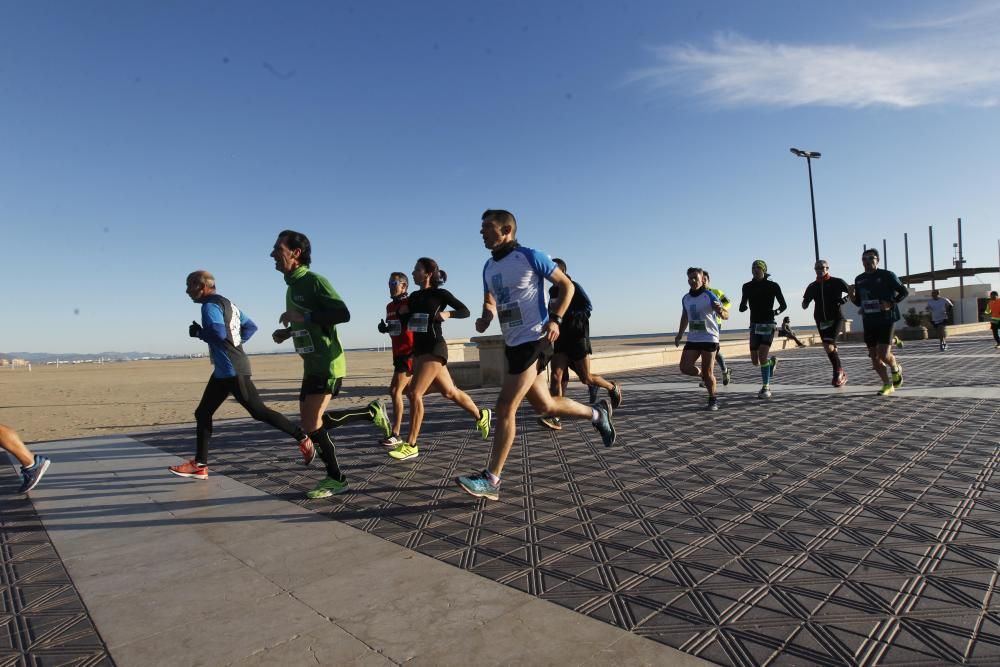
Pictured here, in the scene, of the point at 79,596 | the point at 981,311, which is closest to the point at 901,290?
the point at 79,596

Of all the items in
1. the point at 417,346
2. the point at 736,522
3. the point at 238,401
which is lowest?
the point at 736,522

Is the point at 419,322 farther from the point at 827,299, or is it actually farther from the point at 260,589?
the point at 827,299

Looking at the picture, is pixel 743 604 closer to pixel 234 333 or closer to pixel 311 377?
pixel 311 377

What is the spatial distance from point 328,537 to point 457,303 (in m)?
2.71

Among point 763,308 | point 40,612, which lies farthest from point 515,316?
point 763,308

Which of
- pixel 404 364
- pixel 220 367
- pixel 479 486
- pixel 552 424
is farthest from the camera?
pixel 552 424

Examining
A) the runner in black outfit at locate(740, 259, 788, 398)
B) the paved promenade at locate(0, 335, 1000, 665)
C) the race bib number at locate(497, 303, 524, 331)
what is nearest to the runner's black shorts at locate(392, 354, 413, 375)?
the paved promenade at locate(0, 335, 1000, 665)

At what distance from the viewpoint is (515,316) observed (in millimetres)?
3986

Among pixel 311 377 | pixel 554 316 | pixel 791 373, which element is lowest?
pixel 791 373

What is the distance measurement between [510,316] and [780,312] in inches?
237

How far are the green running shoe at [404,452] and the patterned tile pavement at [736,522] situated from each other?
0.15 metres

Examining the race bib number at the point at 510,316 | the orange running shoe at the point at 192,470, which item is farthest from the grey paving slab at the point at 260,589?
the race bib number at the point at 510,316

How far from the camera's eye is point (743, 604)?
2326 mm

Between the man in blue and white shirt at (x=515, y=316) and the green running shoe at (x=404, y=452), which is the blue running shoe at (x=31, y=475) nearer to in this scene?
the green running shoe at (x=404, y=452)
